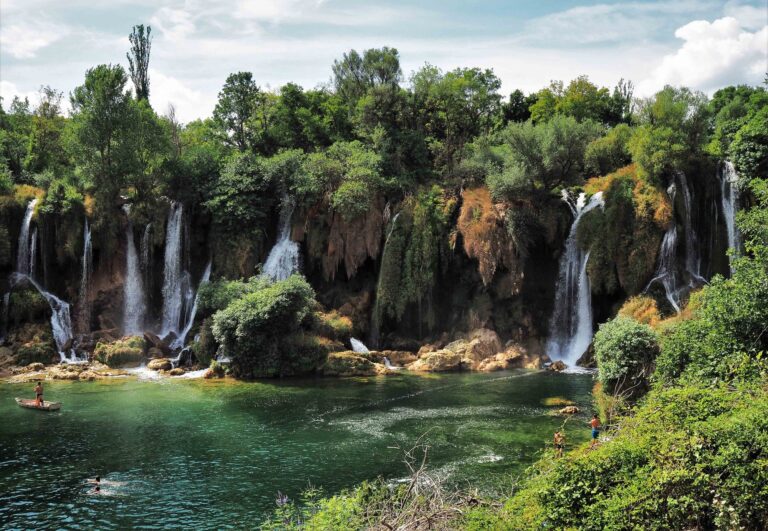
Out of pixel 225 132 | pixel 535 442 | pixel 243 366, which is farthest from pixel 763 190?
pixel 225 132


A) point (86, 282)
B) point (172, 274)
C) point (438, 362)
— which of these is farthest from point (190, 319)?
point (438, 362)

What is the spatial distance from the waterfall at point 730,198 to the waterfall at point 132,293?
1419 inches

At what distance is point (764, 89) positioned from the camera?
49.8 metres

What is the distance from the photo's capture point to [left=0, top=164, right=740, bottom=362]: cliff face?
3675 centimetres

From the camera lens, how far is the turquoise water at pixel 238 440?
1794 cm

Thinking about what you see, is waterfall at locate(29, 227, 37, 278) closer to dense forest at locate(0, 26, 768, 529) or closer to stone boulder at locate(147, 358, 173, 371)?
dense forest at locate(0, 26, 768, 529)

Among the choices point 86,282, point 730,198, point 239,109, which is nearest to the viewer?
point 730,198

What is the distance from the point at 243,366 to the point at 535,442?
720 inches

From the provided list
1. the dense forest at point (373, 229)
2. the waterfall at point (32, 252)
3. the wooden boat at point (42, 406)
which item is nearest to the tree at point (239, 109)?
the dense forest at point (373, 229)

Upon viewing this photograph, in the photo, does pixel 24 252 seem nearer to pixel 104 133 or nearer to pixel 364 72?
pixel 104 133

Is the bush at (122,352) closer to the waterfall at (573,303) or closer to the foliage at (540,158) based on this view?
the foliage at (540,158)

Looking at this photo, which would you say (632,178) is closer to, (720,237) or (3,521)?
(720,237)

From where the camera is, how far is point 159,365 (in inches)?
1443

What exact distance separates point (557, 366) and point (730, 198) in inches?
531
